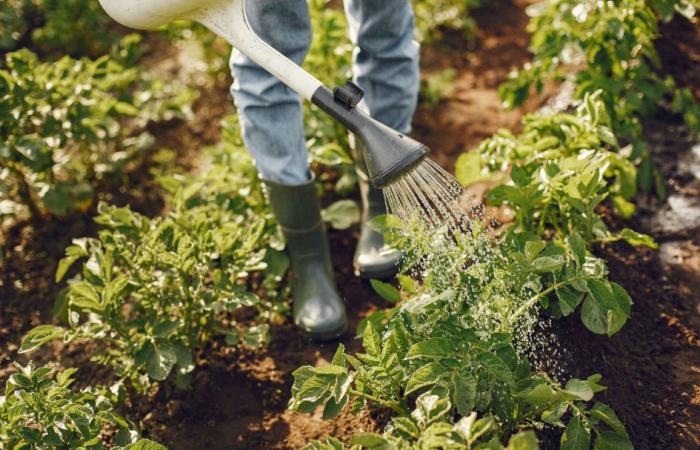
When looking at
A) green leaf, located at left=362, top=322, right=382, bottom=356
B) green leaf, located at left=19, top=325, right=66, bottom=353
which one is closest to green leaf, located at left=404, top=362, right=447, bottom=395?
green leaf, located at left=362, top=322, right=382, bottom=356

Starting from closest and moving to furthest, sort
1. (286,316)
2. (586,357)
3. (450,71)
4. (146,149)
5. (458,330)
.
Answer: (458,330)
(586,357)
(286,316)
(146,149)
(450,71)

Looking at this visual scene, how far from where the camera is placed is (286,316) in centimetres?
215

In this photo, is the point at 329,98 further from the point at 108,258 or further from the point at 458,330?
the point at 108,258

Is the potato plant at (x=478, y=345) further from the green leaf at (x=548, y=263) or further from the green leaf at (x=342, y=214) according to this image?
the green leaf at (x=342, y=214)

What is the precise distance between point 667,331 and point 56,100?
1.84m

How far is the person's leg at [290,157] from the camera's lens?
173cm

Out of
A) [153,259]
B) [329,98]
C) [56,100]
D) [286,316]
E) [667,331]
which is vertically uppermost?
[329,98]

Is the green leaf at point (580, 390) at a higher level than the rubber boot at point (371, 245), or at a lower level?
higher

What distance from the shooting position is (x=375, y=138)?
152 centimetres

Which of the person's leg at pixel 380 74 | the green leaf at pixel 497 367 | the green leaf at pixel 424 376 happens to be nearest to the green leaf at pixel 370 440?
the green leaf at pixel 424 376

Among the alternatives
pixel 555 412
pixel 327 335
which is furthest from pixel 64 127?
pixel 555 412

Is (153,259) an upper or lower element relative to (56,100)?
lower

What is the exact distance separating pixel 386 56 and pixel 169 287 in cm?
82

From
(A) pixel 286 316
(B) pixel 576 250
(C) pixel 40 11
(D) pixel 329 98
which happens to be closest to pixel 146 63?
(C) pixel 40 11
